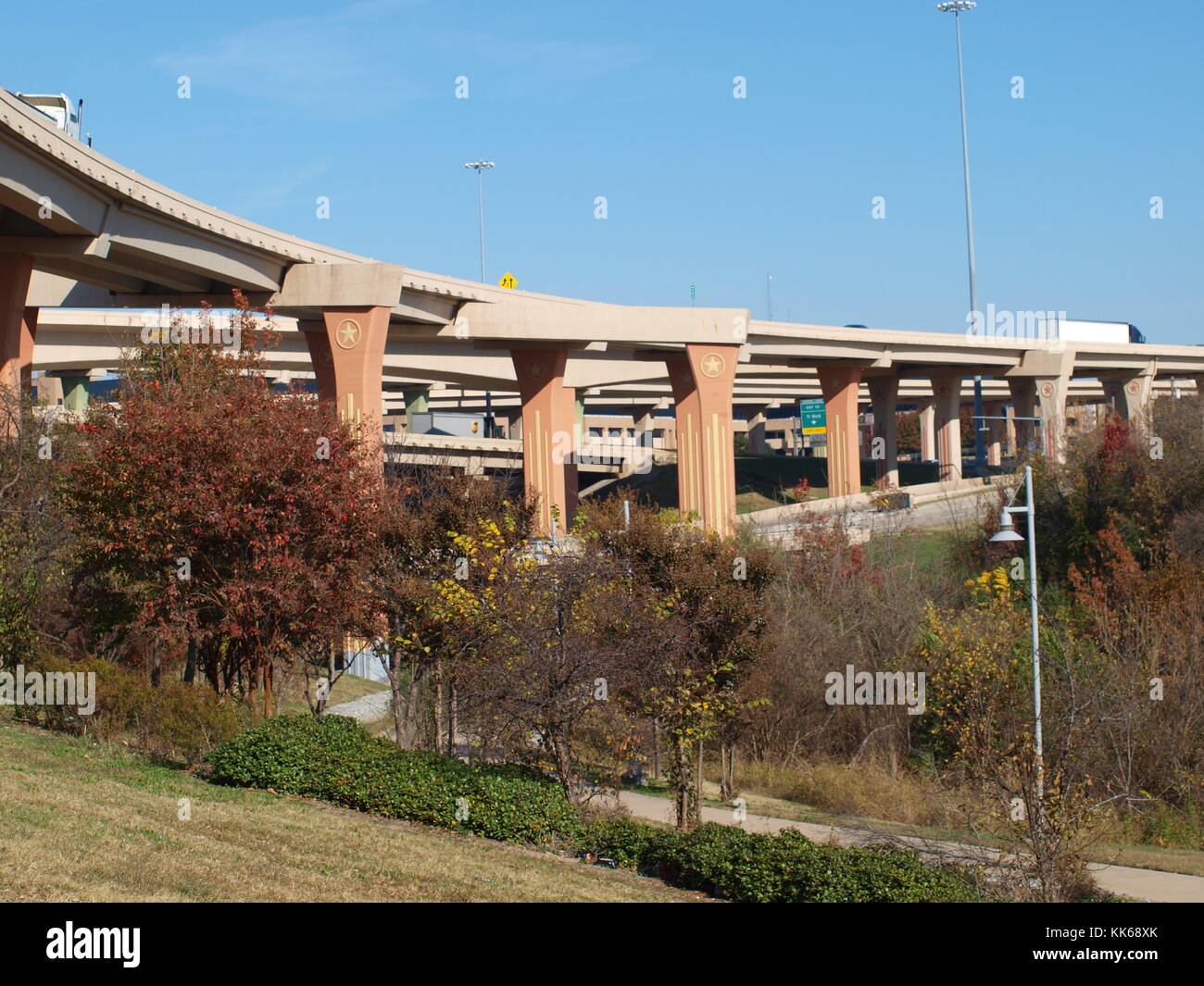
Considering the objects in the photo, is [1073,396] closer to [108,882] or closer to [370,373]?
[370,373]

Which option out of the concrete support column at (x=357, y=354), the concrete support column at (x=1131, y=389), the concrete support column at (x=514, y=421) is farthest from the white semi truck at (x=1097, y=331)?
the concrete support column at (x=357, y=354)

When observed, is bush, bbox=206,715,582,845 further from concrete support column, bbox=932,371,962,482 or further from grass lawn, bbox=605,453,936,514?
concrete support column, bbox=932,371,962,482

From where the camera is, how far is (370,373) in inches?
1400

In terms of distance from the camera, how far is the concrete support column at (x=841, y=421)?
218 feet

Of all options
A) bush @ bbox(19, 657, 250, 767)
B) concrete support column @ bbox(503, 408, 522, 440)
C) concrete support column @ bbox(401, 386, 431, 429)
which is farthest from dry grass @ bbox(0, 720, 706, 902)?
concrete support column @ bbox(503, 408, 522, 440)

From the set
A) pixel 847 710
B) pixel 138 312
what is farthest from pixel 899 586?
pixel 138 312

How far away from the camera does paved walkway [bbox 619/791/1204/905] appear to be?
1730 centimetres

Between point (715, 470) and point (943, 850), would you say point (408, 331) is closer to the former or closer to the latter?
point (715, 470)

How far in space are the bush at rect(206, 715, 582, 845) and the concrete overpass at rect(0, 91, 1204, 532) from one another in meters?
12.8

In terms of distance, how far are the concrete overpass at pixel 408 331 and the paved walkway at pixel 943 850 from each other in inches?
379

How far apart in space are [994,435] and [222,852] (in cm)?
12865

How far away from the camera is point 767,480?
274 feet
